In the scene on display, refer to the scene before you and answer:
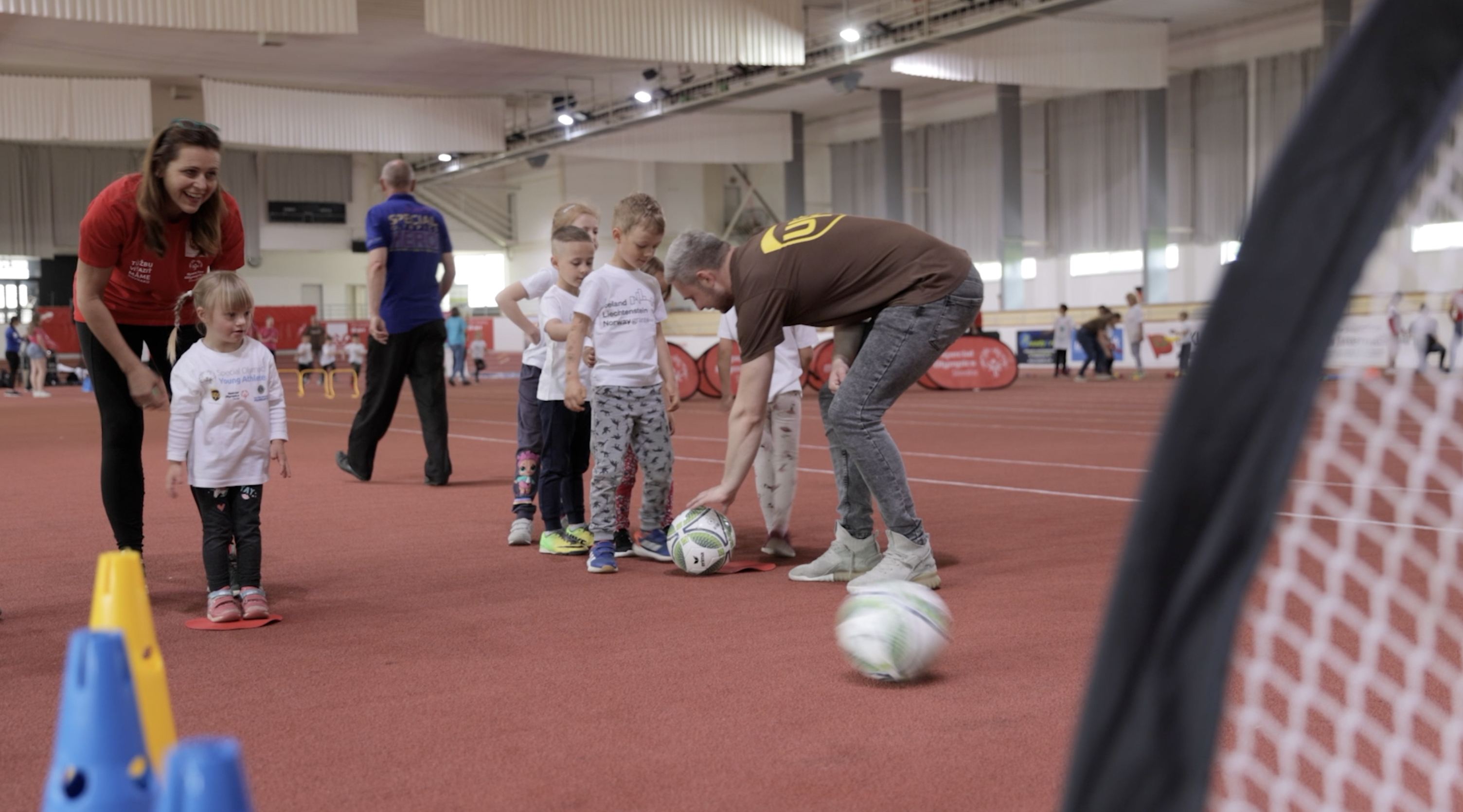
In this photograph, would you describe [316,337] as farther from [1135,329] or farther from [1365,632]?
[1365,632]

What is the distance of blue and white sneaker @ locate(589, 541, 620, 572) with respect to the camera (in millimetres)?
5434

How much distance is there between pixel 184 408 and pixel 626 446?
6.12 ft

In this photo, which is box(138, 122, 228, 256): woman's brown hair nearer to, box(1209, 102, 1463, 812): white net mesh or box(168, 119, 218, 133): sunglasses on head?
box(168, 119, 218, 133): sunglasses on head

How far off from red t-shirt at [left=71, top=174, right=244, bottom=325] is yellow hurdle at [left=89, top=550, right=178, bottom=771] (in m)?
3.13

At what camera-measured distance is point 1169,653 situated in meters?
0.99

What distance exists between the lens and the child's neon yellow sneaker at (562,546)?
5906mm

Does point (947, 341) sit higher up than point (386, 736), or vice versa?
point (947, 341)

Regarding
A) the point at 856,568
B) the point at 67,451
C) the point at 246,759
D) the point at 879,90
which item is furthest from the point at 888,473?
the point at 879,90

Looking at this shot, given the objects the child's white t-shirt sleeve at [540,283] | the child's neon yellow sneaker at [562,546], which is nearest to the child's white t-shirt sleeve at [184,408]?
the child's neon yellow sneaker at [562,546]

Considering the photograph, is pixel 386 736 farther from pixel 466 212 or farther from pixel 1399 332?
pixel 466 212

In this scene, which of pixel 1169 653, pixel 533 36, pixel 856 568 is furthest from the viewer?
pixel 533 36

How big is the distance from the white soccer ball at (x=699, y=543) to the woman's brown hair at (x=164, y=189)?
2169mm

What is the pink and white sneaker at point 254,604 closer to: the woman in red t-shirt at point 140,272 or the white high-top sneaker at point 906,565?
the woman in red t-shirt at point 140,272

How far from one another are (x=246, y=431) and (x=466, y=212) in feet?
136
